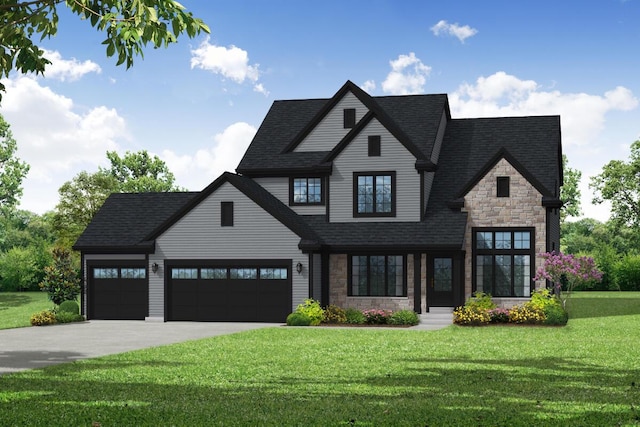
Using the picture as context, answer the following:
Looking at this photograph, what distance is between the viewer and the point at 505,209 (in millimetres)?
34844

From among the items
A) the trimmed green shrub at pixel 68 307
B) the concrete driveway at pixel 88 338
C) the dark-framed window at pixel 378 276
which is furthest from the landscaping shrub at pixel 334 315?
the trimmed green shrub at pixel 68 307

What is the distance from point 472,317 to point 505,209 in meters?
5.80

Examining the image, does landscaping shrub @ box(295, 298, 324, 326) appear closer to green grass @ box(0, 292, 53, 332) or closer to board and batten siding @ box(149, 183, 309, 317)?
Result: board and batten siding @ box(149, 183, 309, 317)

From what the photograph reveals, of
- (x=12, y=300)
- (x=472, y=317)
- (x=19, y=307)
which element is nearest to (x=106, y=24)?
(x=472, y=317)

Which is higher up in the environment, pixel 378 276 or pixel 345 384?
pixel 378 276

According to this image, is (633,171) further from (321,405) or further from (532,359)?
(321,405)

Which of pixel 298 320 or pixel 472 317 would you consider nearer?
pixel 472 317

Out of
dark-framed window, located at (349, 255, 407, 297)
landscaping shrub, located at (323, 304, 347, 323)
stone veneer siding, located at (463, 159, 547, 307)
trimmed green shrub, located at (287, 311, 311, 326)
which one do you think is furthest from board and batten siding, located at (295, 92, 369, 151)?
trimmed green shrub, located at (287, 311, 311, 326)

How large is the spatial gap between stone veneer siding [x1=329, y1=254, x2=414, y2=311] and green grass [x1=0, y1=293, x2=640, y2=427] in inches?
369

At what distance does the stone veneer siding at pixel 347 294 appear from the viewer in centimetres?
3478

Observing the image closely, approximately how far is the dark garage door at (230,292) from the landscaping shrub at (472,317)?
6747mm

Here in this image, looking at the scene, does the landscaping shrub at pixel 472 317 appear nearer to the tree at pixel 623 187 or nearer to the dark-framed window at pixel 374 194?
the dark-framed window at pixel 374 194

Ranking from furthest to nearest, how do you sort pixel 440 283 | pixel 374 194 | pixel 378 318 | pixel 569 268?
1. pixel 374 194
2. pixel 440 283
3. pixel 569 268
4. pixel 378 318

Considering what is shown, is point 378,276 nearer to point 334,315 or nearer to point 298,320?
point 334,315
